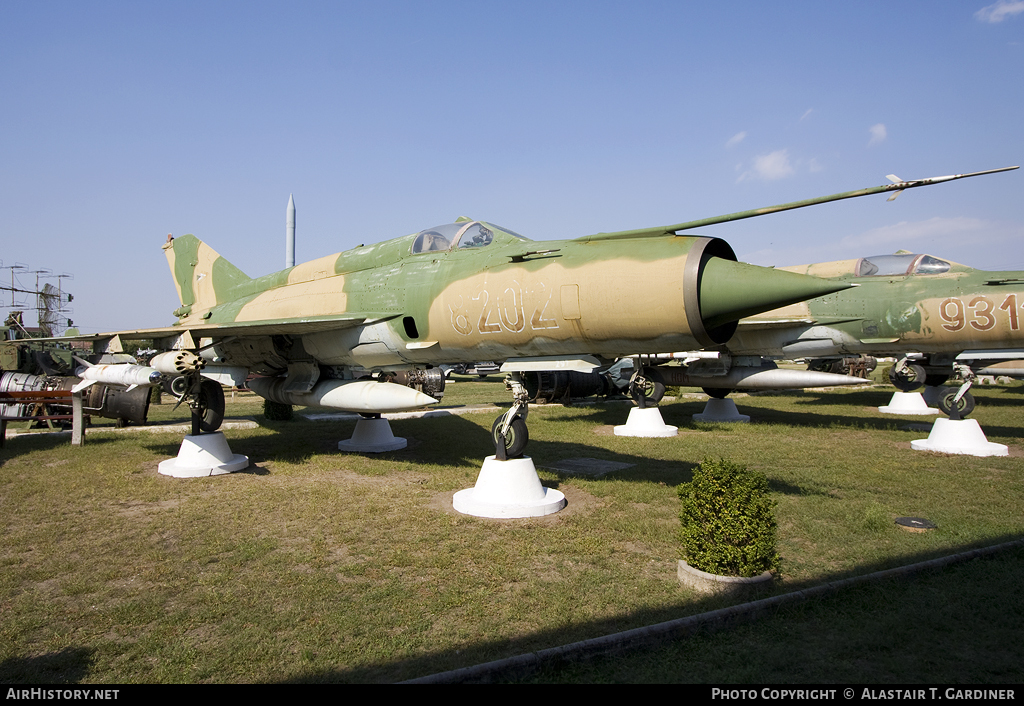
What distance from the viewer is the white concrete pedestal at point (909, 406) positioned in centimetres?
1741

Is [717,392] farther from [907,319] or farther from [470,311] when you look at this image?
[470,311]

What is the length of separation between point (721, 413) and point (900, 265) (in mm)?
5876

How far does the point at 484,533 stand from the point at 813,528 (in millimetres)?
3679

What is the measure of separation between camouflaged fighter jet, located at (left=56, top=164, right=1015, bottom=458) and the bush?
1.72 m

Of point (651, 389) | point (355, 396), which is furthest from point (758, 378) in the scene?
point (355, 396)

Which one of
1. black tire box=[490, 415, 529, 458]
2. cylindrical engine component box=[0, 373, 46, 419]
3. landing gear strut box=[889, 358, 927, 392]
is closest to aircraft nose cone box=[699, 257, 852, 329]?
A: black tire box=[490, 415, 529, 458]

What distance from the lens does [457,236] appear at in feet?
28.9

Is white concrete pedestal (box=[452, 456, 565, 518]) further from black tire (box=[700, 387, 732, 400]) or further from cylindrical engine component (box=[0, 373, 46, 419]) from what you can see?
cylindrical engine component (box=[0, 373, 46, 419])

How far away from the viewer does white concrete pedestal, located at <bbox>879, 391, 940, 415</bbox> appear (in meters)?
17.4

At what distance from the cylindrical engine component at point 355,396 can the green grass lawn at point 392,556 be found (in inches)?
47.7

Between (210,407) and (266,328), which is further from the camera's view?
(210,407)

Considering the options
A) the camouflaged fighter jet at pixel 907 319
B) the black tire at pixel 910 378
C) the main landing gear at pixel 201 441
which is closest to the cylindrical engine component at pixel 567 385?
the camouflaged fighter jet at pixel 907 319

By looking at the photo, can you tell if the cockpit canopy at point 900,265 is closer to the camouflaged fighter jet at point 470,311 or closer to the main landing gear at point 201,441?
the camouflaged fighter jet at point 470,311
